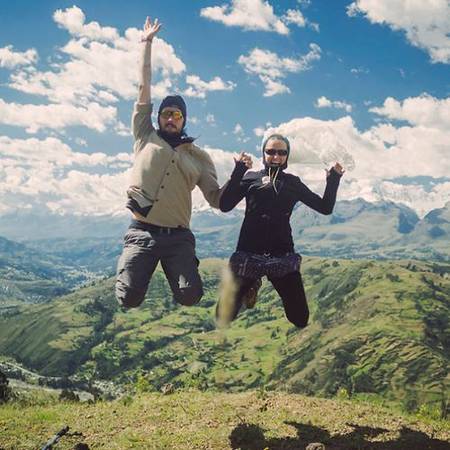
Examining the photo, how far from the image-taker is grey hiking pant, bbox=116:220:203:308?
9898mm

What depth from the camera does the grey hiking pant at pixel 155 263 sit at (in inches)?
390

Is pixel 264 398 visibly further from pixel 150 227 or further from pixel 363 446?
pixel 150 227

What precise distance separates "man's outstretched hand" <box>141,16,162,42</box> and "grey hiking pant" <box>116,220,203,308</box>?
3.88 meters

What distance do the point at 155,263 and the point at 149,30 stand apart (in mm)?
4852

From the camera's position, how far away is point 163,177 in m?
10.3

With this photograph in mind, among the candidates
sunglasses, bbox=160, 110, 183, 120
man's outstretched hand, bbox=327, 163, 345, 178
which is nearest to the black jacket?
man's outstretched hand, bbox=327, 163, 345, 178

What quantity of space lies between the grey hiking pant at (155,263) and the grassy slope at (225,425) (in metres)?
3.52

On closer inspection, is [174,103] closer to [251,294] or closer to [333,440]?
[251,294]

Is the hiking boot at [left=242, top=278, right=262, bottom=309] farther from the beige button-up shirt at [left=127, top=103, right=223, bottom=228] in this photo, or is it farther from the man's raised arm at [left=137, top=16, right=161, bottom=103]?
the man's raised arm at [left=137, top=16, right=161, bottom=103]

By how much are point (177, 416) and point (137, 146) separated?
22.3 feet

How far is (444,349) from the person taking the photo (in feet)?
648

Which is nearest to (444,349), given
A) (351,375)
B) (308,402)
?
(351,375)

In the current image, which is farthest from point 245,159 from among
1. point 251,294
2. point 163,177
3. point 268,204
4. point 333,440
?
point 333,440

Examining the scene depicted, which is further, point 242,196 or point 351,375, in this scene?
point 351,375
